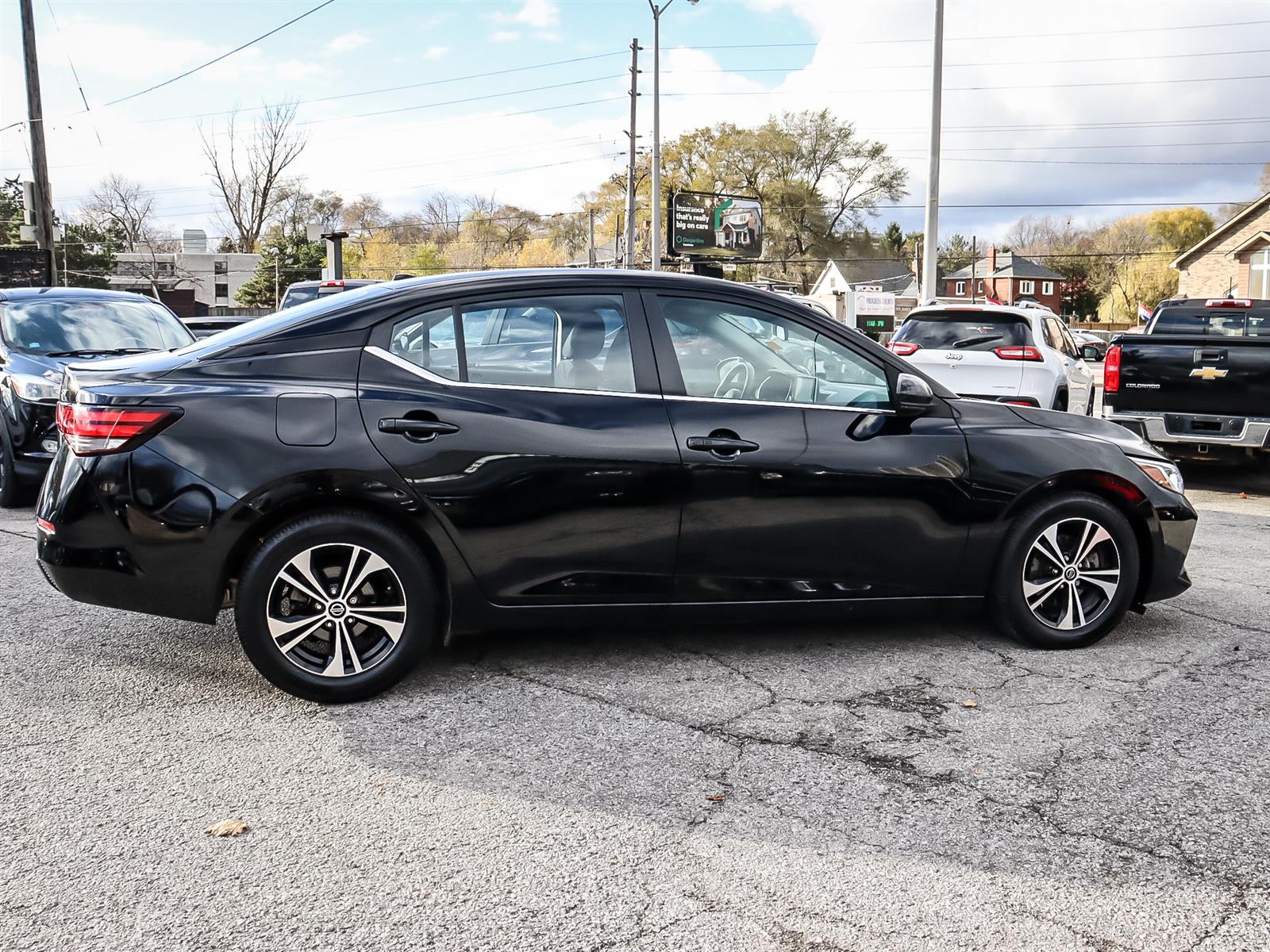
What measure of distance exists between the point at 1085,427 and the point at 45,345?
8204 millimetres

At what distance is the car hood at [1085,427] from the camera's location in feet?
17.0

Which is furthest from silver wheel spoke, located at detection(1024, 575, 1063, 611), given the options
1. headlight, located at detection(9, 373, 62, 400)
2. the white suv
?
headlight, located at detection(9, 373, 62, 400)

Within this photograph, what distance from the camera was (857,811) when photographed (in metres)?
3.43

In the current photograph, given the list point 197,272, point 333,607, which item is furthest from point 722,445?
point 197,272

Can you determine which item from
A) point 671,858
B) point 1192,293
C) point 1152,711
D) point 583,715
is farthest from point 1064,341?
point 1192,293

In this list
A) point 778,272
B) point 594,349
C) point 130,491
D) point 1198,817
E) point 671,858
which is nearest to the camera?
point 671,858

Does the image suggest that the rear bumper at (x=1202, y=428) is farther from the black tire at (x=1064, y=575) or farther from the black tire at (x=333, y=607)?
the black tire at (x=333, y=607)

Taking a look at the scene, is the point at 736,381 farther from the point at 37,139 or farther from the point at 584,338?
the point at 37,139

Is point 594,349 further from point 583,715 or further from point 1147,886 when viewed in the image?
point 1147,886

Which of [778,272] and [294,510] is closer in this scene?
[294,510]

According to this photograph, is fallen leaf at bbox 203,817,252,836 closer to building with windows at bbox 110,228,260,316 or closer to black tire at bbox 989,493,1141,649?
black tire at bbox 989,493,1141,649

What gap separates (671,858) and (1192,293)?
198 feet

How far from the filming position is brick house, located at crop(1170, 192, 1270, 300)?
49.9m

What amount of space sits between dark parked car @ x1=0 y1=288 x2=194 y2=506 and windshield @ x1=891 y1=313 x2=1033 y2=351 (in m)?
7.36
